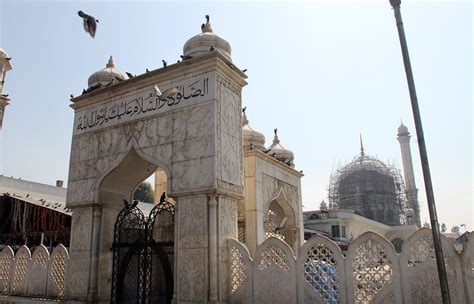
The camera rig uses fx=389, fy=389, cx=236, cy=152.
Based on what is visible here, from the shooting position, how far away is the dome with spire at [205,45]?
22.7 ft

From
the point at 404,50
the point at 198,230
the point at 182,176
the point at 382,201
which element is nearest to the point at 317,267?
the point at 198,230

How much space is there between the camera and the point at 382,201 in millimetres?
38812

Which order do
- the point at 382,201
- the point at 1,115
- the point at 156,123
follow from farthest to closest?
the point at 382,201 → the point at 1,115 → the point at 156,123

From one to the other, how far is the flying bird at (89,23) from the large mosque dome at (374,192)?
1417 inches

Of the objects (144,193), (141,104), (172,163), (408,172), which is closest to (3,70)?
(141,104)

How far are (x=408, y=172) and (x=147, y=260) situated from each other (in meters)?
41.3

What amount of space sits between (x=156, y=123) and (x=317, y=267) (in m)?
3.66

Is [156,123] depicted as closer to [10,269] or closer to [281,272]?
[281,272]

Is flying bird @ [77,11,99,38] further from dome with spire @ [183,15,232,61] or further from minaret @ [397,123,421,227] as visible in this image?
minaret @ [397,123,421,227]

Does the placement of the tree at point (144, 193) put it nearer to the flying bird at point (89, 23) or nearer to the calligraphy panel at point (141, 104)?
the calligraphy panel at point (141, 104)

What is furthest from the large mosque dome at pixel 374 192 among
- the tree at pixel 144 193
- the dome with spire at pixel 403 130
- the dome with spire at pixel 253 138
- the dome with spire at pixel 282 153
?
A: the dome with spire at pixel 253 138

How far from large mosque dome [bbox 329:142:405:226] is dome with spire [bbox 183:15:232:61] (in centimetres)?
3460

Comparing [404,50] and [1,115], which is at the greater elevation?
[1,115]

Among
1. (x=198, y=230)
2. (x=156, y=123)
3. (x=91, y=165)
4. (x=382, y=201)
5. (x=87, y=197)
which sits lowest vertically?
(x=198, y=230)
